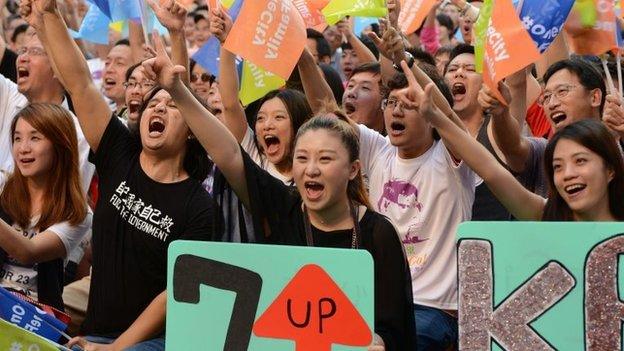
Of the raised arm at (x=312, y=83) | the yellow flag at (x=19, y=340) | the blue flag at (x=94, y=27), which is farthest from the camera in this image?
the blue flag at (x=94, y=27)

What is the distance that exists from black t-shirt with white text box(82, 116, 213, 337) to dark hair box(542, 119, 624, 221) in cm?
137

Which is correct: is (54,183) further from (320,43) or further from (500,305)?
(320,43)

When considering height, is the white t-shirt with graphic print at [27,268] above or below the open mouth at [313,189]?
below

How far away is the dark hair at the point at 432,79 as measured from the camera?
17.6 ft

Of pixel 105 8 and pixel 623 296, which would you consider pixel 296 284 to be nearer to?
pixel 623 296

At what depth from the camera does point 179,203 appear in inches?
194

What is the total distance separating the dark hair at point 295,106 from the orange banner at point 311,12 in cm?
129

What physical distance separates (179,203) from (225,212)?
0.73 ft

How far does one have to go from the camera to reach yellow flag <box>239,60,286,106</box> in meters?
5.81

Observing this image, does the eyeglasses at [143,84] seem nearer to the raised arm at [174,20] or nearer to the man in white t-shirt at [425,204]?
the raised arm at [174,20]

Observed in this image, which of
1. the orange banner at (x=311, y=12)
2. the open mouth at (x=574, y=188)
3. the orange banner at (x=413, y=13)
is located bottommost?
the open mouth at (x=574, y=188)

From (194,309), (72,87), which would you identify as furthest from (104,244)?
(194,309)

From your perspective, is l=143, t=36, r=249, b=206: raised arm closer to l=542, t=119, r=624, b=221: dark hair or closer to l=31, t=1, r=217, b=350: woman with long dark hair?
l=31, t=1, r=217, b=350: woman with long dark hair

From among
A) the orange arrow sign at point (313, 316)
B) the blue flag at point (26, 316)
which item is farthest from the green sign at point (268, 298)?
the blue flag at point (26, 316)
